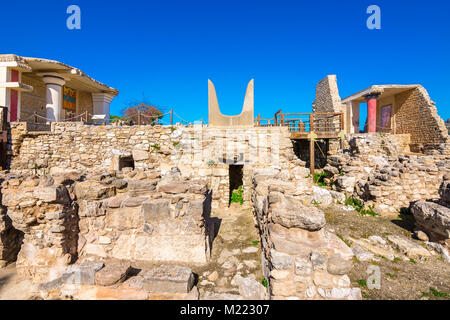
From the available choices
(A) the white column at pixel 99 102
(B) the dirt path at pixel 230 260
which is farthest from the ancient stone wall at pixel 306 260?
(A) the white column at pixel 99 102

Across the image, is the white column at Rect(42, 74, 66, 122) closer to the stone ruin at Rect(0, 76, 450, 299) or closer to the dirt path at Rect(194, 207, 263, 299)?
the stone ruin at Rect(0, 76, 450, 299)

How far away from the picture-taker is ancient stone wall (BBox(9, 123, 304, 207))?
9.23m

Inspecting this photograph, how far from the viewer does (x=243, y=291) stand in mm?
2840

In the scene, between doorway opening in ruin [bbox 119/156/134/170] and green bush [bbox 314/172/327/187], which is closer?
doorway opening in ruin [bbox 119/156/134/170]

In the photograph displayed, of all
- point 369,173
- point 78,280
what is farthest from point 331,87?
point 78,280

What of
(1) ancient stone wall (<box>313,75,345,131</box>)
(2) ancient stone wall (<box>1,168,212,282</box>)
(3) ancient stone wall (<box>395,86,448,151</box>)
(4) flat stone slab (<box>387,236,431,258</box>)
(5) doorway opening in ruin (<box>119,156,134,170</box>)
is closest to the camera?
(2) ancient stone wall (<box>1,168,212,282</box>)

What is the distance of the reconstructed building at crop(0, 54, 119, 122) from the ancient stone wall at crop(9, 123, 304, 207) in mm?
1625

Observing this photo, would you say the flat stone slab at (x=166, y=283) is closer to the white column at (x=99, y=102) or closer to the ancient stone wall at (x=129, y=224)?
the ancient stone wall at (x=129, y=224)

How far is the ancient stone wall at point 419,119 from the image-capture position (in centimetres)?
1234

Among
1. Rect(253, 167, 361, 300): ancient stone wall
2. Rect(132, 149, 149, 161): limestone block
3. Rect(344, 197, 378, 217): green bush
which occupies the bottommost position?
Rect(344, 197, 378, 217): green bush

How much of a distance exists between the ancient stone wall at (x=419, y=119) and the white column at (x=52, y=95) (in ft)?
74.6

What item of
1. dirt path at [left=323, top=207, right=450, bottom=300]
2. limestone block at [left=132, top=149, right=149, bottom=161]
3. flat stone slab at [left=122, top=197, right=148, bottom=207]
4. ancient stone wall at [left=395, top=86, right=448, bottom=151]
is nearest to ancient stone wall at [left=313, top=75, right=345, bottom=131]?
ancient stone wall at [left=395, top=86, right=448, bottom=151]

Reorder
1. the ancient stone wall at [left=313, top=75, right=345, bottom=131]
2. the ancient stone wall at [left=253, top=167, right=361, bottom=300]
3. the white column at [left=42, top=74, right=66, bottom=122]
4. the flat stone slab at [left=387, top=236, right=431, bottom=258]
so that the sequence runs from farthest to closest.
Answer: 1. the ancient stone wall at [left=313, top=75, right=345, bottom=131]
2. the white column at [left=42, top=74, right=66, bottom=122]
3. the flat stone slab at [left=387, top=236, right=431, bottom=258]
4. the ancient stone wall at [left=253, top=167, right=361, bottom=300]

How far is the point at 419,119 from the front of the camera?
13633 millimetres
